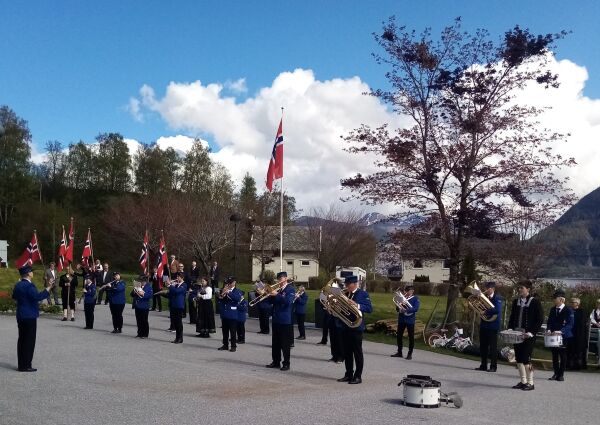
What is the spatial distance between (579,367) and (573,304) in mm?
2612

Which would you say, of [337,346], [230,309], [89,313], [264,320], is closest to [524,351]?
[337,346]

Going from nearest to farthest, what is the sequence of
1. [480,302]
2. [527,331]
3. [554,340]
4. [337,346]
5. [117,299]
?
[527,331] → [554,340] → [480,302] → [337,346] → [117,299]

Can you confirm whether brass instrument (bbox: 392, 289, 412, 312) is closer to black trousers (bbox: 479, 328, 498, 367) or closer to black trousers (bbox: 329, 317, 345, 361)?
black trousers (bbox: 479, 328, 498, 367)

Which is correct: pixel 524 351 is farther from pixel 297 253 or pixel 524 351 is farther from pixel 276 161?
pixel 297 253

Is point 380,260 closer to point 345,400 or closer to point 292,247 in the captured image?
point 345,400

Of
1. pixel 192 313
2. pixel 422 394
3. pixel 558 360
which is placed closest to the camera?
pixel 422 394

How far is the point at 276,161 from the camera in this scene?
24859mm

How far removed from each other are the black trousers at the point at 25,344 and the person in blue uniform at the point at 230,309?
4.86 m

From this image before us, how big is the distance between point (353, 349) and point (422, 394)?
7.76 feet

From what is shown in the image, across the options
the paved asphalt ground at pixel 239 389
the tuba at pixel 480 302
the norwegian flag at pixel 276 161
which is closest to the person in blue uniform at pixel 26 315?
the paved asphalt ground at pixel 239 389

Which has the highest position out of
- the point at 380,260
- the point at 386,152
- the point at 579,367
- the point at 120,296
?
the point at 386,152

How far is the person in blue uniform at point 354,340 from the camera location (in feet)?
39.9

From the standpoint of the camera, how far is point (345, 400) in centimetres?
1050

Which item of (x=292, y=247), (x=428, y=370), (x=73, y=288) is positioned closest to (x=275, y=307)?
(x=428, y=370)
